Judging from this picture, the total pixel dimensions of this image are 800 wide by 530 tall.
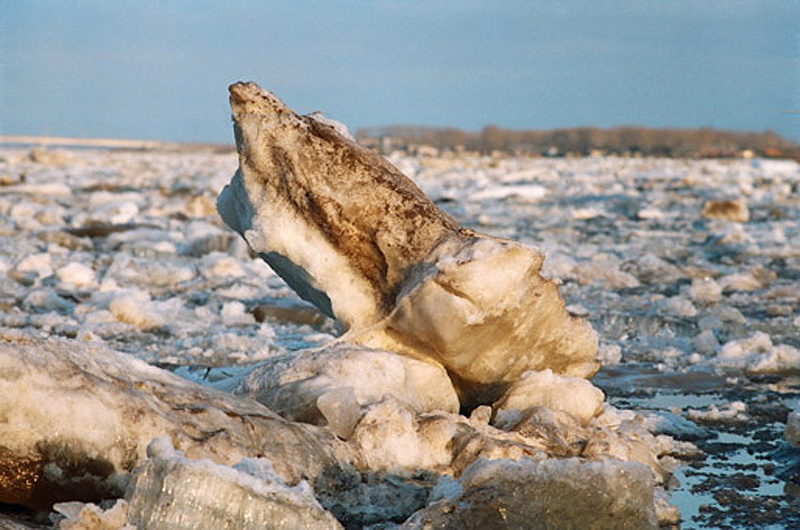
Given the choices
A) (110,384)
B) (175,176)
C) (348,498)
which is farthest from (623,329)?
(175,176)

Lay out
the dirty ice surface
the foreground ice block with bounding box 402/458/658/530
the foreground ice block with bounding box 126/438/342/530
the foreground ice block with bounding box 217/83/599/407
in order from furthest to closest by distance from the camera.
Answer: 1. the dirty ice surface
2. the foreground ice block with bounding box 217/83/599/407
3. the foreground ice block with bounding box 402/458/658/530
4. the foreground ice block with bounding box 126/438/342/530

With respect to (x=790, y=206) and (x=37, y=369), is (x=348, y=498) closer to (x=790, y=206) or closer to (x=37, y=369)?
(x=37, y=369)

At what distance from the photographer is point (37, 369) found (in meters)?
2.29

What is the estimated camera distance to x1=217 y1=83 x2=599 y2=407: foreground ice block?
3215 millimetres

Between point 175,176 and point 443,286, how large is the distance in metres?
17.2

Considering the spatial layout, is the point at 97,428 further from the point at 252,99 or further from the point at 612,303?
the point at 612,303

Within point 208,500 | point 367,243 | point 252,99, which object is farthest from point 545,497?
point 252,99

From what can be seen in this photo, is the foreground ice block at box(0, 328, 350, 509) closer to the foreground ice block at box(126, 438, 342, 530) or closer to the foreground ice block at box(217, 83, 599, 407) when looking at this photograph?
A: the foreground ice block at box(126, 438, 342, 530)

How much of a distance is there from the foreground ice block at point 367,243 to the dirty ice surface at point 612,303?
0.86 ft

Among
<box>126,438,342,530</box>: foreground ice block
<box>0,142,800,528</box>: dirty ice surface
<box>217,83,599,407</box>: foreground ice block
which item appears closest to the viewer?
<box>126,438,342,530</box>: foreground ice block

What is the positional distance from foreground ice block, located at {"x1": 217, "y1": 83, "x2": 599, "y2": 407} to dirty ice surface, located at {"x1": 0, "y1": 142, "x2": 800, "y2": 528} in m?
0.26

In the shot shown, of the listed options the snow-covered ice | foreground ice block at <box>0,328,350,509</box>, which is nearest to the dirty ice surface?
the snow-covered ice

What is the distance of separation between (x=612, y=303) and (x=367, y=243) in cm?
312

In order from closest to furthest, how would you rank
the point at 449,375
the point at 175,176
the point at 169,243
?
the point at 449,375 < the point at 169,243 < the point at 175,176
